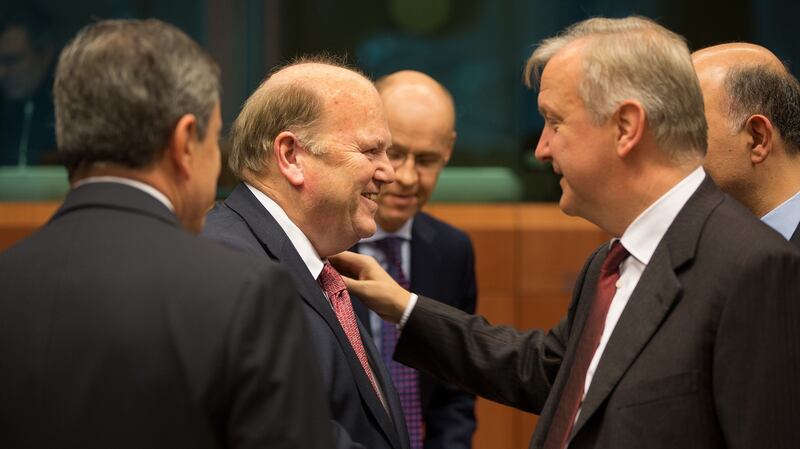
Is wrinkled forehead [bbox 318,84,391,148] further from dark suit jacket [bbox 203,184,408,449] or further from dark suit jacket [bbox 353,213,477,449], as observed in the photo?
dark suit jacket [bbox 353,213,477,449]

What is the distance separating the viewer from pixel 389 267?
11.2 ft

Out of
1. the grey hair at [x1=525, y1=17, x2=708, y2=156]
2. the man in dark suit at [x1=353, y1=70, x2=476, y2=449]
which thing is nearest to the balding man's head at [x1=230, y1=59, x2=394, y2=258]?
the grey hair at [x1=525, y1=17, x2=708, y2=156]

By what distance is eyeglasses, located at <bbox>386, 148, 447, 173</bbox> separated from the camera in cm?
353

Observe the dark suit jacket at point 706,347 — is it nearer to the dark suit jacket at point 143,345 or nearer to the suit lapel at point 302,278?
the suit lapel at point 302,278

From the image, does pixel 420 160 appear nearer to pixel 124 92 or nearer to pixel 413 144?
pixel 413 144

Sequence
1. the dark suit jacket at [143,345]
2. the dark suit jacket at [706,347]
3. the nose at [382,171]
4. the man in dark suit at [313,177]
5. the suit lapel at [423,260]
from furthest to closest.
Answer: the suit lapel at [423,260] → the nose at [382,171] → the man in dark suit at [313,177] → the dark suit jacket at [706,347] → the dark suit jacket at [143,345]

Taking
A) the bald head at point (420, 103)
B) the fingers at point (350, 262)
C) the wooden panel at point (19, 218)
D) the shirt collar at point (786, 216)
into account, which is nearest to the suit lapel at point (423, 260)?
the bald head at point (420, 103)

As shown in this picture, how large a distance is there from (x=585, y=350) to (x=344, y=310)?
1.80ft

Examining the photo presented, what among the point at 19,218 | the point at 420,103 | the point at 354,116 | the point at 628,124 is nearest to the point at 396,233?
the point at 420,103

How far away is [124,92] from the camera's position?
1507 millimetres

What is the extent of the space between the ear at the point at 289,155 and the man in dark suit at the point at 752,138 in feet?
3.27

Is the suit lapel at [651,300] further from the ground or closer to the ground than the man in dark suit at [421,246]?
further from the ground

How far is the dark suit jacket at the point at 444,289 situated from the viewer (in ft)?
10.7

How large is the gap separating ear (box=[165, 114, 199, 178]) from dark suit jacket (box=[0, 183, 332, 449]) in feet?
0.32
